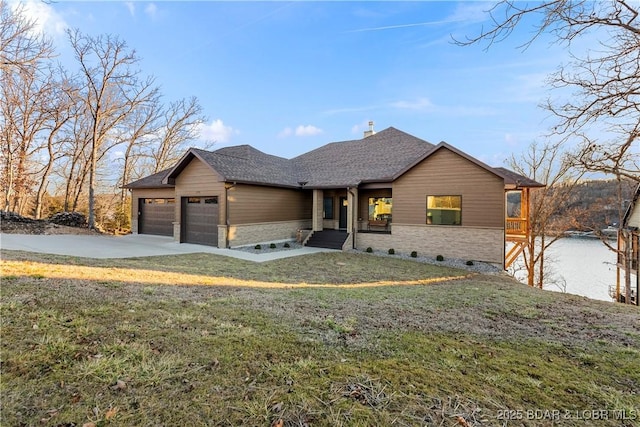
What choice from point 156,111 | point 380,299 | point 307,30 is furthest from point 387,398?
point 156,111

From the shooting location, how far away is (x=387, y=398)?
97.3 inches

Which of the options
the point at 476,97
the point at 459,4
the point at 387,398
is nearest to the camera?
the point at 387,398

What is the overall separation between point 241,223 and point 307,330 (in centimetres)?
1125

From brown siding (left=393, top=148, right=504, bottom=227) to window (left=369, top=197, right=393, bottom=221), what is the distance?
167cm

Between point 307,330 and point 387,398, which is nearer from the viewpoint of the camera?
point 387,398

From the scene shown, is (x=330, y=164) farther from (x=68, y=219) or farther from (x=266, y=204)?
(x=68, y=219)

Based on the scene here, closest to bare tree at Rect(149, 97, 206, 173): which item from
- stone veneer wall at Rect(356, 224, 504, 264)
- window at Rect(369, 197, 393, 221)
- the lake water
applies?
window at Rect(369, 197, 393, 221)

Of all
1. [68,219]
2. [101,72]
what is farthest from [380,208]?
[101,72]

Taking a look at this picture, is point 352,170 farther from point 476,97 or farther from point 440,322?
point 440,322

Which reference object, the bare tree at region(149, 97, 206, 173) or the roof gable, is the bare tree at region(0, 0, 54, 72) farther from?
the bare tree at region(149, 97, 206, 173)

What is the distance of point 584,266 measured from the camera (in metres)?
24.1

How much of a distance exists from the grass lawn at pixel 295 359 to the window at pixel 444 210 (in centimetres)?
777

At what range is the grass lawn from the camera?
2295 mm

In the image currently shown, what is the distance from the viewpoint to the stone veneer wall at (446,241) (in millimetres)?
12781
